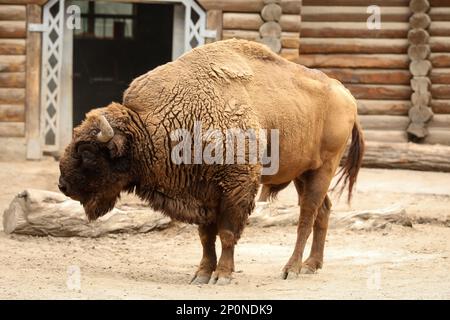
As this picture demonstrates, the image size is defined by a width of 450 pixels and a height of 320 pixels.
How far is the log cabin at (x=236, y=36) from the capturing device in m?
14.6

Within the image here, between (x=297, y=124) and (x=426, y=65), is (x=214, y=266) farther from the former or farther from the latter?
(x=426, y=65)

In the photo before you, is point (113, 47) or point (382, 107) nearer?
point (382, 107)

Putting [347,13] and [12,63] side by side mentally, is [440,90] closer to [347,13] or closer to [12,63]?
[347,13]

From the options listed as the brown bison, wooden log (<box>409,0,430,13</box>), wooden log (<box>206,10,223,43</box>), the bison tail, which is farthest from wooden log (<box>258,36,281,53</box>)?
the brown bison

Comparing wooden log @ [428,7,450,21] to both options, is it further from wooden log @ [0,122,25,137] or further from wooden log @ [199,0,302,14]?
wooden log @ [0,122,25,137]

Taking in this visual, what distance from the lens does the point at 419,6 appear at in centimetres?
1664

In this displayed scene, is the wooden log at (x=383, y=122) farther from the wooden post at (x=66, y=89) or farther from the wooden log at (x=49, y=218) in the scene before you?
the wooden log at (x=49, y=218)

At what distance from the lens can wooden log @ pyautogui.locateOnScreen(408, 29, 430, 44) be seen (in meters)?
16.6

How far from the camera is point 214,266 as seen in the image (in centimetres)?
783

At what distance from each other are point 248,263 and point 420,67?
874 cm

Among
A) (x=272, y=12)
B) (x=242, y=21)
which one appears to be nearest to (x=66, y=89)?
(x=242, y=21)

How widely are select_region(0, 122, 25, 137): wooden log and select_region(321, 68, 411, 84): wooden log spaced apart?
5472mm
